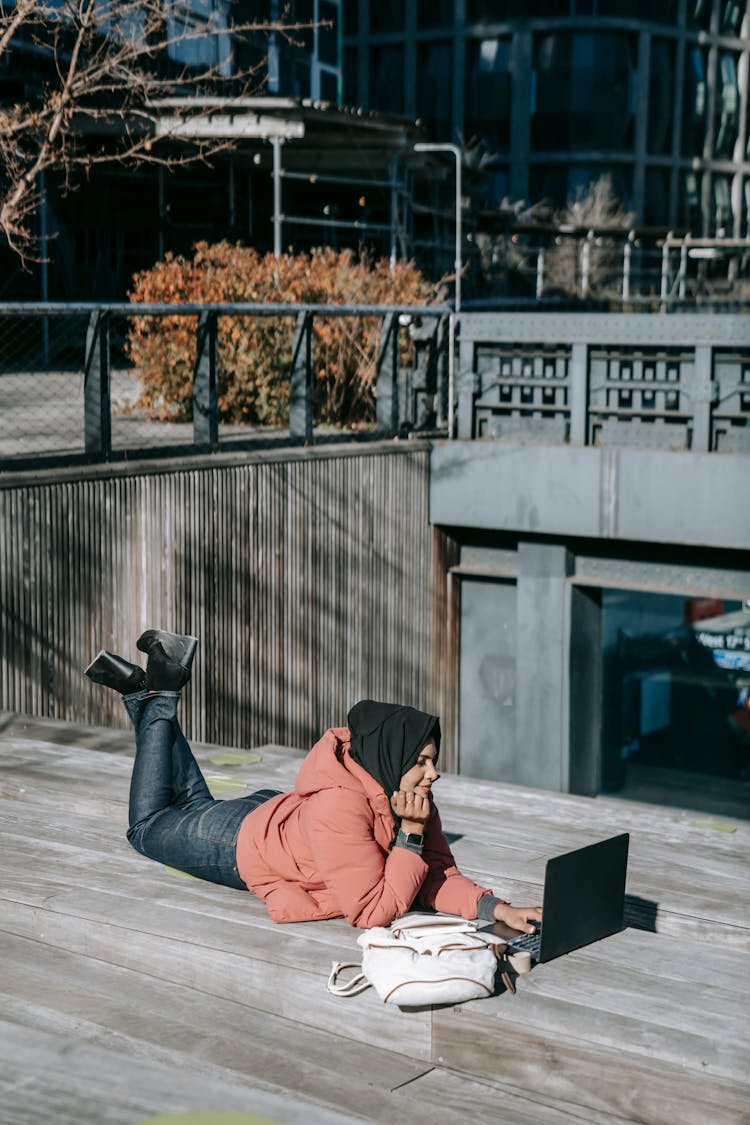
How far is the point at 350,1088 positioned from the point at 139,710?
7.02 ft

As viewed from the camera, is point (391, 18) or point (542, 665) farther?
point (391, 18)

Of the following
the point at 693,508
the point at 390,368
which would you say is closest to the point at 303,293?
the point at 390,368

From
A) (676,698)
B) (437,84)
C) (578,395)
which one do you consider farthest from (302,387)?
(437,84)

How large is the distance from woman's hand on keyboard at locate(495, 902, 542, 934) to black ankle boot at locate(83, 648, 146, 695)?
1.78 metres

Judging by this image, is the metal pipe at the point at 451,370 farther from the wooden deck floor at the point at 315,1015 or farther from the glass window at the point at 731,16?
the glass window at the point at 731,16

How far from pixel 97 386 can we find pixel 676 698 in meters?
7.54

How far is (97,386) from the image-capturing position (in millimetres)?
9164

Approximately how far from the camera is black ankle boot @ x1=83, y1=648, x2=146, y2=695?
5.56 metres

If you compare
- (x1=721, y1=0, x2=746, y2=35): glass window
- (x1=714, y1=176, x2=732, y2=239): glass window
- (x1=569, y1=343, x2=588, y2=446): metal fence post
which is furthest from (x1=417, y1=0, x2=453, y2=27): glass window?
(x1=569, y1=343, x2=588, y2=446): metal fence post

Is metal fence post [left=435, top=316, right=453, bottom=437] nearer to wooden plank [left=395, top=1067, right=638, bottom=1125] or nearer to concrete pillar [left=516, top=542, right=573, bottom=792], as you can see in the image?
concrete pillar [left=516, top=542, right=573, bottom=792]

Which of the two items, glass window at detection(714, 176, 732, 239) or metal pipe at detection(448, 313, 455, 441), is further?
glass window at detection(714, 176, 732, 239)

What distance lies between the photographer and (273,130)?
1981cm

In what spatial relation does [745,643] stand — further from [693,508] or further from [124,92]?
[124,92]

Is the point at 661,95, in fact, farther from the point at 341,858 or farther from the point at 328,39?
the point at 341,858
